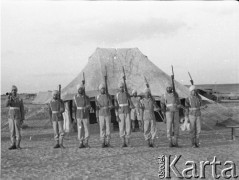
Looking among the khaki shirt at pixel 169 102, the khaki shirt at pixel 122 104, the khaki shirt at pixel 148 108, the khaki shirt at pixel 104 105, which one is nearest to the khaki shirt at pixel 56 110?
the khaki shirt at pixel 104 105

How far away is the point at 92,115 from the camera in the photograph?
1605 cm

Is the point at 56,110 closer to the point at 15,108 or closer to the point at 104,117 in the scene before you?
the point at 15,108

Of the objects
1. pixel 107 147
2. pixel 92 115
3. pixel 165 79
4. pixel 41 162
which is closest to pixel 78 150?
pixel 107 147

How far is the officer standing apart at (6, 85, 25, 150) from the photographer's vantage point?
33.2 ft

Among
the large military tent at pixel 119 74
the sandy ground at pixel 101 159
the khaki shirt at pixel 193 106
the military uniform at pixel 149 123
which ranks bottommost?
the sandy ground at pixel 101 159

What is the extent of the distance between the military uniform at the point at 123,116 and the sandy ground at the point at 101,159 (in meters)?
0.43

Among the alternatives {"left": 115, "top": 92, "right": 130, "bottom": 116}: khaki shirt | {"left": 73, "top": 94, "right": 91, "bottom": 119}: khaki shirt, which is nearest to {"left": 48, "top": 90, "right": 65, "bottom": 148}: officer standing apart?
{"left": 73, "top": 94, "right": 91, "bottom": 119}: khaki shirt

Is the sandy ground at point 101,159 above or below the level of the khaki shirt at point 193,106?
below

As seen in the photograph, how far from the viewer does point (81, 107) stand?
10133 millimetres

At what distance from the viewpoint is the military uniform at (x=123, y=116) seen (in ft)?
33.4

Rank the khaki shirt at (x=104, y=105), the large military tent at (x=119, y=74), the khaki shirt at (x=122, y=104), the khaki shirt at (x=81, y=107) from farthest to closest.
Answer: the large military tent at (x=119, y=74)
the khaki shirt at (x=122, y=104)
the khaki shirt at (x=104, y=105)
the khaki shirt at (x=81, y=107)

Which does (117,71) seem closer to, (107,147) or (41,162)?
(107,147)

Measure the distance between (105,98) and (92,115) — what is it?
230 inches

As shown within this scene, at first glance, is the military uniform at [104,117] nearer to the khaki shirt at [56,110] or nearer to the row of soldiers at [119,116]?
the row of soldiers at [119,116]
